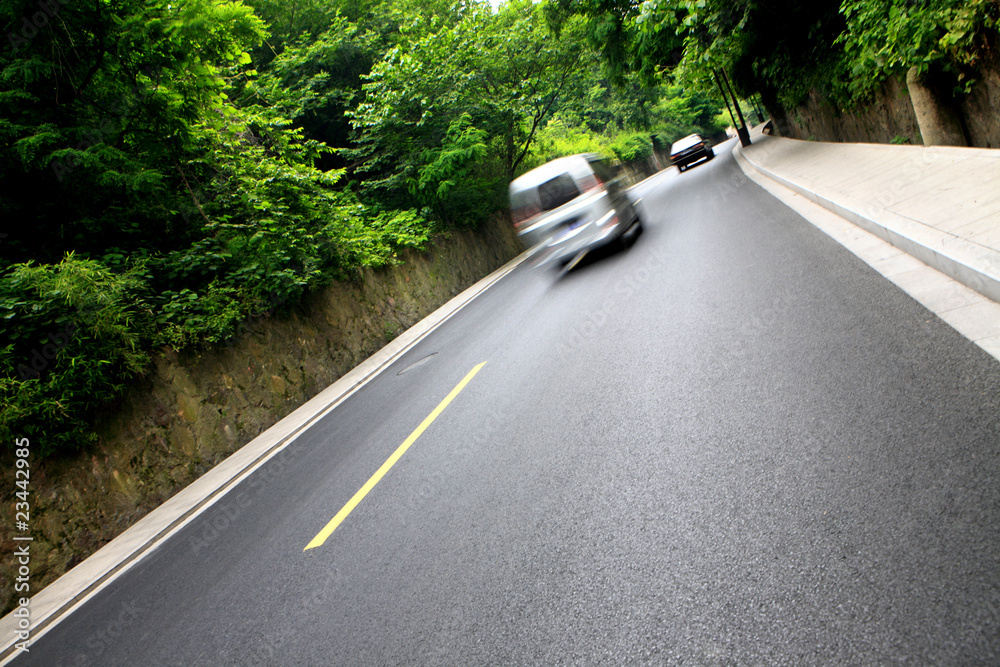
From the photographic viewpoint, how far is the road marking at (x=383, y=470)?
4285 millimetres

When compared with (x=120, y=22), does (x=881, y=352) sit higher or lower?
lower

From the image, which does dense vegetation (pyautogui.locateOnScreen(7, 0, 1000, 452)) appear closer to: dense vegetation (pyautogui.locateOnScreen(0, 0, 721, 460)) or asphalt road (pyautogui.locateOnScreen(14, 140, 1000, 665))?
dense vegetation (pyautogui.locateOnScreen(0, 0, 721, 460))

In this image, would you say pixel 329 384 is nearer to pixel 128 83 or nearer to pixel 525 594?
pixel 128 83

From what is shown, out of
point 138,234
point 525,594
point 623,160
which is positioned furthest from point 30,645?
point 623,160

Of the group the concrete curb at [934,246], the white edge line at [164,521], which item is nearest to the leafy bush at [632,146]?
the concrete curb at [934,246]

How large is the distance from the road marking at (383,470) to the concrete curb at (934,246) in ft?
15.8

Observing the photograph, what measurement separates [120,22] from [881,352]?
1186cm

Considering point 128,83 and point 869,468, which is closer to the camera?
point 869,468

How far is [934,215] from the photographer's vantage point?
5590 millimetres

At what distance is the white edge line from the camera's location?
15.8 feet

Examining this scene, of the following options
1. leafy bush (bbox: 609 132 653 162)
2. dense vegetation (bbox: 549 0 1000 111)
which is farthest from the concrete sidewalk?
leafy bush (bbox: 609 132 653 162)

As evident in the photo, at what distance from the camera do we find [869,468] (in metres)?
2.74

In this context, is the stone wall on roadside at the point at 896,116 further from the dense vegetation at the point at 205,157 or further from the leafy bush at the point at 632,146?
the leafy bush at the point at 632,146

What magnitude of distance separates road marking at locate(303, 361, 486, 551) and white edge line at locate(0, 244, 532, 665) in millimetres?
2386
